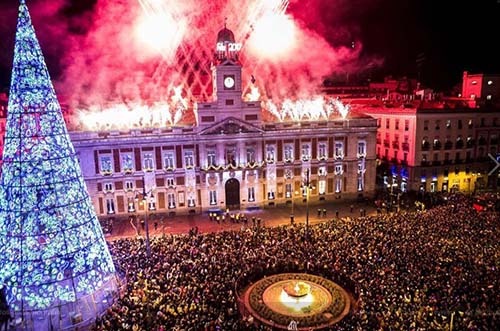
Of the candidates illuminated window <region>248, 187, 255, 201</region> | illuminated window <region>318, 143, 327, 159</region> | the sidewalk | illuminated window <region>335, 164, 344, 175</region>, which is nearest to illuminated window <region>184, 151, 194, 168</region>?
the sidewalk

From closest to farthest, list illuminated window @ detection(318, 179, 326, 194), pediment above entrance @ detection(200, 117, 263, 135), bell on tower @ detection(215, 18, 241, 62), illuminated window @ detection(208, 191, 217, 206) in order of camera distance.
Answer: pediment above entrance @ detection(200, 117, 263, 135)
bell on tower @ detection(215, 18, 241, 62)
illuminated window @ detection(208, 191, 217, 206)
illuminated window @ detection(318, 179, 326, 194)

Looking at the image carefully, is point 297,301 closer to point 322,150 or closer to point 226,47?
point 322,150

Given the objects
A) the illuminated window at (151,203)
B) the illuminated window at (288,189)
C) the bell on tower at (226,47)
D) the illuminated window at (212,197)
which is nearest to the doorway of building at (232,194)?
the illuminated window at (212,197)

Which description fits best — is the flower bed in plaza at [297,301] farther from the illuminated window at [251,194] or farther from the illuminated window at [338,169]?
the illuminated window at [338,169]

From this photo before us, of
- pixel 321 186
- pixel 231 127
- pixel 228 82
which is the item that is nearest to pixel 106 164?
pixel 231 127

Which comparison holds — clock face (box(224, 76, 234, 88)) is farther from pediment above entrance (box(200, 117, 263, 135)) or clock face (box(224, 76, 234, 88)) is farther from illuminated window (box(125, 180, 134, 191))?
illuminated window (box(125, 180, 134, 191))

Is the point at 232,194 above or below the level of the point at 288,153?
below

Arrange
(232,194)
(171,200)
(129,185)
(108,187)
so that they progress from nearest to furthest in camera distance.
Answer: (108,187)
(129,185)
(171,200)
(232,194)
